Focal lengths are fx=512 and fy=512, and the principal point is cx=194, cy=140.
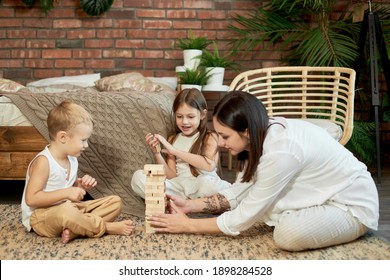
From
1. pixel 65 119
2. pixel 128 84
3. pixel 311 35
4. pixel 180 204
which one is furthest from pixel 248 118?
pixel 311 35

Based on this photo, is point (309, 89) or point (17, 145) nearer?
point (17, 145)

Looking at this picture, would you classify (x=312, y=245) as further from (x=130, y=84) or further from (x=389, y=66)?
(x=389, y=66)

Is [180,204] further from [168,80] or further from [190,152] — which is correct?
[168,80]

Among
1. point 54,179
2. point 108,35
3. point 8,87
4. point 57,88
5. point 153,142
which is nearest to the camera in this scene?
point 54,179

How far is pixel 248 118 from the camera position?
5.45 ft

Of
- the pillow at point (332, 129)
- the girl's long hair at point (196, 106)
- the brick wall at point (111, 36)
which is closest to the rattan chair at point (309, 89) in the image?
the pillow at point (332, 129)

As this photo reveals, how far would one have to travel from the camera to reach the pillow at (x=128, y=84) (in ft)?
10.9

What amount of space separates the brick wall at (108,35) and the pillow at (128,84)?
0.86 meters

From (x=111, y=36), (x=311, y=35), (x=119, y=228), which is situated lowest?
(x=119, y=228)

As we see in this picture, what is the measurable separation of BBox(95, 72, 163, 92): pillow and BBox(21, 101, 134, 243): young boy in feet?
4.43

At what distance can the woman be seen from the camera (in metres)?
1.68

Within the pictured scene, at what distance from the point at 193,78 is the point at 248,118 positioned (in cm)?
205
